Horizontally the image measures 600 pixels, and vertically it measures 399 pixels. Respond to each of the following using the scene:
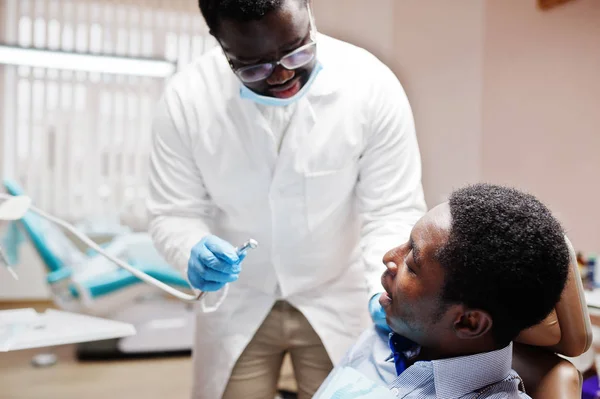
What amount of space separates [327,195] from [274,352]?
17.3 inches

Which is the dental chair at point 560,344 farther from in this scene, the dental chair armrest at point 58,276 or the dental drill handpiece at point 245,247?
the dental chair armrest at point 58,276

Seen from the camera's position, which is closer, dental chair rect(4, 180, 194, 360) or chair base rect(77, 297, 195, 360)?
dental chair rect(4, 180, 194, 360)

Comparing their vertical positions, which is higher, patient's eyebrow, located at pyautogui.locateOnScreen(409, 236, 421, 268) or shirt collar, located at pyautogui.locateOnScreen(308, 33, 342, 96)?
shirt collar, located at pyautogui.locateOnScreen(308, 33, 342, 96)

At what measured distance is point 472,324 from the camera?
958 millimetres

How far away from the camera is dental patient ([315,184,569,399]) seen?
0.89 metres

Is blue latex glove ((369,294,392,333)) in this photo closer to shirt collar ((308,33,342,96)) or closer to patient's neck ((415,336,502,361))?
patient's neck ((415,336,502,361))

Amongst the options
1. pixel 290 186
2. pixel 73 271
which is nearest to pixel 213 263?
pixel 290 186

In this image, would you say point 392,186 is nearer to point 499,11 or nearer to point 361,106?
point 361,106

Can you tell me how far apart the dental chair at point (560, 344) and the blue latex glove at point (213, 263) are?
58 centimetres

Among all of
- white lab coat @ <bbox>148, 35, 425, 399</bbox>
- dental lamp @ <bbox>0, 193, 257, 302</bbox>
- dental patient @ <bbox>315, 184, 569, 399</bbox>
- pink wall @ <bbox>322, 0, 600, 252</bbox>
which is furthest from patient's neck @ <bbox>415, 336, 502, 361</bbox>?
pink wall @ <bbox>322, 0, 600, 252</bbox>

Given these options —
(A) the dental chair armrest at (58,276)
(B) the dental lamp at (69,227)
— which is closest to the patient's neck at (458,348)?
(B) the dental lamp at (69,227)

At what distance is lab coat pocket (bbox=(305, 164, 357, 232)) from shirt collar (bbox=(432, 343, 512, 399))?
1.83 feet

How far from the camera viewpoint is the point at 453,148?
379 centimetres

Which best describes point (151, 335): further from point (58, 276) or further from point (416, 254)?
point (416, 254)
